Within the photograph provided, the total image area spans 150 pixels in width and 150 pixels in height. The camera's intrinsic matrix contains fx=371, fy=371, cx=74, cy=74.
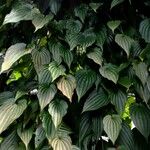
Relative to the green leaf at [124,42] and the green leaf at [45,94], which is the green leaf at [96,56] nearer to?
the green leaf at [124,42]

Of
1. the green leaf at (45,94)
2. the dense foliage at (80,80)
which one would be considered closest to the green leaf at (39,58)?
the dense foliage at (80,80)

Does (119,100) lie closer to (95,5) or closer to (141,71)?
(141,71)

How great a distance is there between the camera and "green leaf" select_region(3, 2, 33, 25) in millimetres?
1564

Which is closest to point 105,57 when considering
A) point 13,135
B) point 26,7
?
point 26,7

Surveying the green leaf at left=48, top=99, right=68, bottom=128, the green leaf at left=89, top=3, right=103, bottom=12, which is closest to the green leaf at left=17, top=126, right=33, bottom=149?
the green leaf at left=48, top=99, right=68, bottom=128

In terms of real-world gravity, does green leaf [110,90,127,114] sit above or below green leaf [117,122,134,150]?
above

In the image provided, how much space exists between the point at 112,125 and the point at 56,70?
0.30 metres

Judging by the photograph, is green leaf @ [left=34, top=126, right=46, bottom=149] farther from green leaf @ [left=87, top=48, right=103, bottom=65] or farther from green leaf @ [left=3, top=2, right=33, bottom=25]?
green leaf @ [left=3, top=2, right=33, bottom=25]

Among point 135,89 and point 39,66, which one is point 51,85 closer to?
point 39,66

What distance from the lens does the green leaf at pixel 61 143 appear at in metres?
1.38

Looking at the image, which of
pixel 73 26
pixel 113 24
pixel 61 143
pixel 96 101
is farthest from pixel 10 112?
pixel 113 24

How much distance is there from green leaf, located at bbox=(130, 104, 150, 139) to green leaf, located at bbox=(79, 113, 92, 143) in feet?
0.57

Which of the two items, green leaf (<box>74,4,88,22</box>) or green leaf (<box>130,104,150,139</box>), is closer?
green leaf (<box>130,104,150,139</box>)

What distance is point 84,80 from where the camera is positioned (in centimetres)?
146
